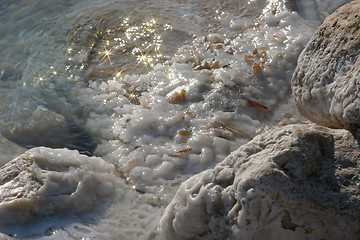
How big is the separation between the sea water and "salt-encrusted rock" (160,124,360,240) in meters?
0.56

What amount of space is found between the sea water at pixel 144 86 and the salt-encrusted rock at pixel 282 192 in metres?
0.56

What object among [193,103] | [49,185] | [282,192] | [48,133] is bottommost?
[48,133]

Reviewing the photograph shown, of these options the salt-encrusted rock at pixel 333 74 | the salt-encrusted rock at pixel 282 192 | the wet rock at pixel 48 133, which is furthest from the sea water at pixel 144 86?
the salt-encrusted rock at pixel 333 74

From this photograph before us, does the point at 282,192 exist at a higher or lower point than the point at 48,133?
higher

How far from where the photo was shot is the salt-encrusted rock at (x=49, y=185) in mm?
2334

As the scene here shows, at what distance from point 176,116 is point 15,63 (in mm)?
2384

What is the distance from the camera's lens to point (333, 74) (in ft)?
7.19

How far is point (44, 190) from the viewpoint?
243cm

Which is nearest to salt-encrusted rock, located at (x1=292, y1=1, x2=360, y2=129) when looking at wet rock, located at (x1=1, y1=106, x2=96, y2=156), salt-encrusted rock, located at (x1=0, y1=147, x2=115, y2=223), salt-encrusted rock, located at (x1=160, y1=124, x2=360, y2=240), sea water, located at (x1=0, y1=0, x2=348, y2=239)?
salt-encrusted rock, located at (x1=160, y1=124, x2=360, y2=240)

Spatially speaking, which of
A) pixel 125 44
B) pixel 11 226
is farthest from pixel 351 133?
pixel 125 44

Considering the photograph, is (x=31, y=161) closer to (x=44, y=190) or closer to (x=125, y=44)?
(x=44, y=190)

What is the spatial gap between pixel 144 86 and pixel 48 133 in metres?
1.05

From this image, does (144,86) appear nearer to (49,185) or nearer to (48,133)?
(48,133)

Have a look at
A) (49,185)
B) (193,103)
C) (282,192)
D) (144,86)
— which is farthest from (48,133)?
(282,192)
